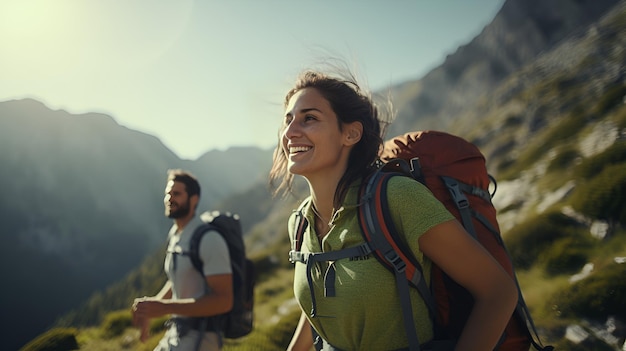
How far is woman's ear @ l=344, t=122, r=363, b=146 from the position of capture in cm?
257

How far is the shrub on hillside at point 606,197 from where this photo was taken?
10289 millimetres

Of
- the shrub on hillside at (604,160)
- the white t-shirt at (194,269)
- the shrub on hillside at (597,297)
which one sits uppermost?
the shrub on hillside at (604,160)

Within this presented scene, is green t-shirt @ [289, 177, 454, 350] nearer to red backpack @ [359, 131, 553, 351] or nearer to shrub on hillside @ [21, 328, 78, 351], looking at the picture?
red backpack @ [359, 131, 553, 351]

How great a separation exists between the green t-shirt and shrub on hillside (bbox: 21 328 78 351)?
23.1ft

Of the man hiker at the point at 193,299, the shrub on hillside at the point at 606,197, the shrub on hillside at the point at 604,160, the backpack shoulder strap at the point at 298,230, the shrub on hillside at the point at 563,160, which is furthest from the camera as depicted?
the shrub on hillside at the point at 563,160

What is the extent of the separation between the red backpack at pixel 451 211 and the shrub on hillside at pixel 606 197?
420 inches

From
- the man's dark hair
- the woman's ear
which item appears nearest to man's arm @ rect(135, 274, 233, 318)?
the man's dark hair

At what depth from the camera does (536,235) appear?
11.9m

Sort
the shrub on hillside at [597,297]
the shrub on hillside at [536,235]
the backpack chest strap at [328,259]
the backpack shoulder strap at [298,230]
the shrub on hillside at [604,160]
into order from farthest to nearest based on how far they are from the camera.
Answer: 1. the shrub on hillside at [604,160]
2. the shrub on hillside at [536,235]
3. the shrub on hillside at [597,297]
4. the backpack shoulder strap at [298,230]
5. the backpack chest strap at [328,259]

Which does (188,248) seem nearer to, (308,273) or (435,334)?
(308,273)

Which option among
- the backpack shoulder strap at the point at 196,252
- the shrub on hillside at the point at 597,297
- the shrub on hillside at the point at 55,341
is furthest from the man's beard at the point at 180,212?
the shrub on hillside at the point at 597,297

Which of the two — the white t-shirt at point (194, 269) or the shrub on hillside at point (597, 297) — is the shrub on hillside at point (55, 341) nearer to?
the white t-shirt at point (194, 269)

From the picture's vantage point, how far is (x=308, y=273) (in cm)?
230

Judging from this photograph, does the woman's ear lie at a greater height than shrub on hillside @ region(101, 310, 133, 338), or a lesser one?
greater
